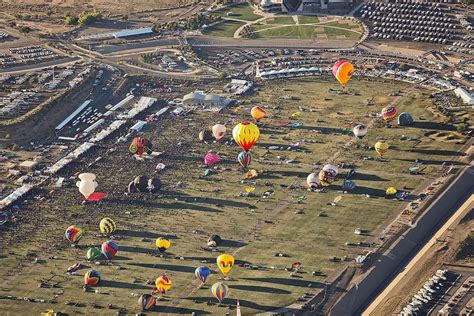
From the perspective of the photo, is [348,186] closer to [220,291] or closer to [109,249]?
[220,291]

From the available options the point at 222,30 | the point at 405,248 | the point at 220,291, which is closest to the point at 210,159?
the point at 405,248

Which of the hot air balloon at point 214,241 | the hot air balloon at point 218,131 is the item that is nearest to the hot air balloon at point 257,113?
the hot air balloon at point 218,131

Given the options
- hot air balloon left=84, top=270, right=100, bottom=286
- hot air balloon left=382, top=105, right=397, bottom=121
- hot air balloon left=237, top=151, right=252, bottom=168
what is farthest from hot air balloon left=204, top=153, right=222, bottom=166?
hot air balloon left=84, top=270, right=100, bottom=286

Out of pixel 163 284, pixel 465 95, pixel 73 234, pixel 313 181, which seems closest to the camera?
pixel 163 284

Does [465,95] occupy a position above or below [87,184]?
above

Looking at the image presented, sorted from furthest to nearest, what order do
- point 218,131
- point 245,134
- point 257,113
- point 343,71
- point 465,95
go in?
point 343,71, point 465,95, point 257,113, point 218,131, point 245,134

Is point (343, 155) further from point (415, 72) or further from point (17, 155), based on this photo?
point (17, 155)

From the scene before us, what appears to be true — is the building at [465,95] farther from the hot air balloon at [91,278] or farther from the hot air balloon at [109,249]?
the hot air balloon at [91,278]
